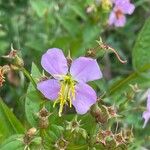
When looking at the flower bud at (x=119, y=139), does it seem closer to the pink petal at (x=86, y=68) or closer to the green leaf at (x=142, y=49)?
the pink petal at (x=86, y=68)

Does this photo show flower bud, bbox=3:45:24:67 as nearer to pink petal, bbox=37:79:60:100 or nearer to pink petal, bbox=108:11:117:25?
pink petal, bbox=37:79:60:100

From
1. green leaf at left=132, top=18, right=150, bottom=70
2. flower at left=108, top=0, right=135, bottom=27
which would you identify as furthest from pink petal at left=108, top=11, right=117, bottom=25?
green leaf at left=132, top=18, right=150, bottom=70

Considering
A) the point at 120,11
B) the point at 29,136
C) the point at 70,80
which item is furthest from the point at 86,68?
the point at 120,11

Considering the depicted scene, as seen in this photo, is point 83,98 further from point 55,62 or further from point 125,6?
point 125,6

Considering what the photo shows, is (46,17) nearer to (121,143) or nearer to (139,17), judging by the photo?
(139,17)

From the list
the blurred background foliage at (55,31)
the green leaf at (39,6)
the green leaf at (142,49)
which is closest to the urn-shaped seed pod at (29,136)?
the green leaf at (142,49)
